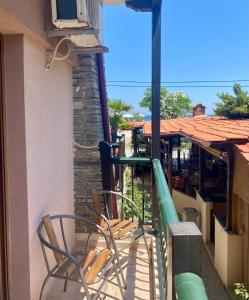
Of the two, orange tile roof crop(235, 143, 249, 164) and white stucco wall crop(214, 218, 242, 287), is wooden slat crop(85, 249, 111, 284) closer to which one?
orange tile roof crop(235, 143, 249, 164)

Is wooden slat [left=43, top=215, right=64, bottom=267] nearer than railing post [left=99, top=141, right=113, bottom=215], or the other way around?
wooden slat [left=43, top=215, right=64, bottom=267]

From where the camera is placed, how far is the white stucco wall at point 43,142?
2.41 m

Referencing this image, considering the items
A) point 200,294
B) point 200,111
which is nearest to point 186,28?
point 200,111

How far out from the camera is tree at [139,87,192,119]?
4066 cm

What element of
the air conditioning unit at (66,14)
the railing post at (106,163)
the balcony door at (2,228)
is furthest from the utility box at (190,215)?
the air conditioning unit at (66,14)

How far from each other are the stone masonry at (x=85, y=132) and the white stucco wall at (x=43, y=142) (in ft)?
1.35

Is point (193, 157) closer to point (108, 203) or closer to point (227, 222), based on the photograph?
point (227, 222)

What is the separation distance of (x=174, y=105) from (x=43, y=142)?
4032 centimetres

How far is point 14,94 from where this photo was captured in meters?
2.28

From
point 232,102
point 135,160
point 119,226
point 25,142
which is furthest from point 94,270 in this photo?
point 232,102

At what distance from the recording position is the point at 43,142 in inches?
106

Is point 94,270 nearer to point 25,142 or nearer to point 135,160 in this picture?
point 25,142

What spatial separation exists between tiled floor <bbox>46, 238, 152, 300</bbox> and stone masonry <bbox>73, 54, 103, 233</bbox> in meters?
0.72

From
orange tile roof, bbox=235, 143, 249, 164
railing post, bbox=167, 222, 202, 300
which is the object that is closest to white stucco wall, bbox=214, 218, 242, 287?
orange tile roof, bbox=235, 143, 249, 164
